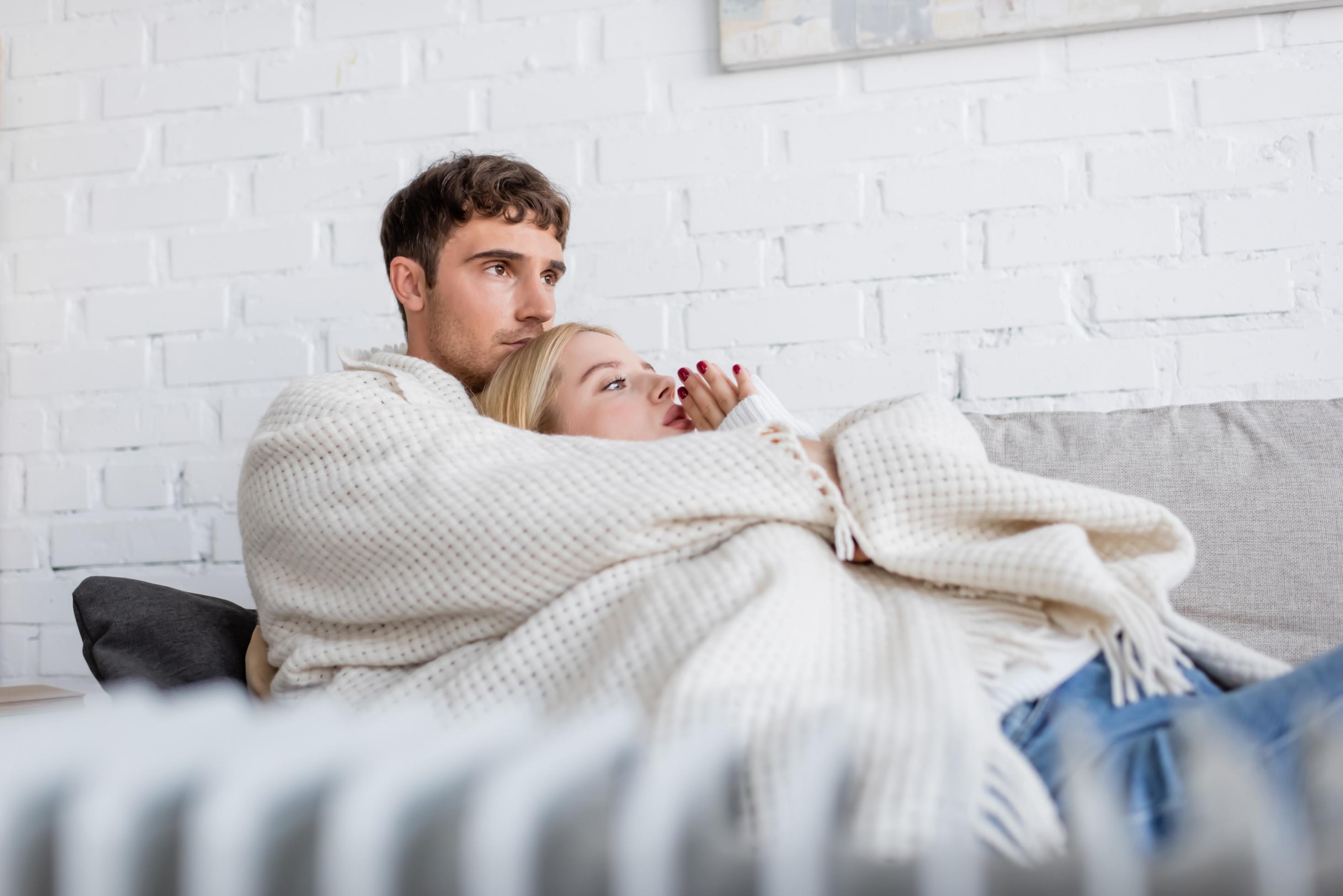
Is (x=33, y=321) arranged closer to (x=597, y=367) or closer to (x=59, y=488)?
(x=59, y=488)

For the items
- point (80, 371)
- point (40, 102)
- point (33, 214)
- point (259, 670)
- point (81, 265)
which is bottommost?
point (259, 670)

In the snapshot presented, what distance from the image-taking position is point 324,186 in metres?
1.97

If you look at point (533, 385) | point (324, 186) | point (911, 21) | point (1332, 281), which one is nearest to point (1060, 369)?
point (1332, 281)

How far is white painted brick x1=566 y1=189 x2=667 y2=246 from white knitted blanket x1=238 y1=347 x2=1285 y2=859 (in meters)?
0.78

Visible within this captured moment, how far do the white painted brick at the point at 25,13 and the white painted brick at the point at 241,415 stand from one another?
89 cm

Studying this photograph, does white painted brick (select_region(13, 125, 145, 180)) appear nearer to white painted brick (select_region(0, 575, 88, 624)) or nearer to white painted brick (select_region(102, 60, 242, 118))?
white painted brick (select_region(102, 60, 242, 118))

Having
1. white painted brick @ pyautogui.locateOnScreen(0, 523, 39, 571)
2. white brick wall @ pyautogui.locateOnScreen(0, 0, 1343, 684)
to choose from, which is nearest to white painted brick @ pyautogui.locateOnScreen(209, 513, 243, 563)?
white brick wall @ pyautogui.locateOnScreen(0, 0, 1343, 684)

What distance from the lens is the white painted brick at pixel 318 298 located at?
6.30 ft

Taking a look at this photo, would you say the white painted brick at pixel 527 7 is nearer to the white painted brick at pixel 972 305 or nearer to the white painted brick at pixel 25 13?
the white painted brick at pixel 972 305

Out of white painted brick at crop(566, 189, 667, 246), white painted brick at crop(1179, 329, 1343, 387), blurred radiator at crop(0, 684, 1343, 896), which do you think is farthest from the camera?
white painted brick at crop(566, 189, 667, 246)

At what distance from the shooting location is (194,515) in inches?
75.5

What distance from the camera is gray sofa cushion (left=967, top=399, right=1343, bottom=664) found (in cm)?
117

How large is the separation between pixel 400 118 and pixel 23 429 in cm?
92

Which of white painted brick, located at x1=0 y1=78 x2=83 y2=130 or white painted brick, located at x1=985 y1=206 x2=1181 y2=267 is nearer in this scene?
white painted brick, located at x1=985 y1=206 x2=1181 y2=267
